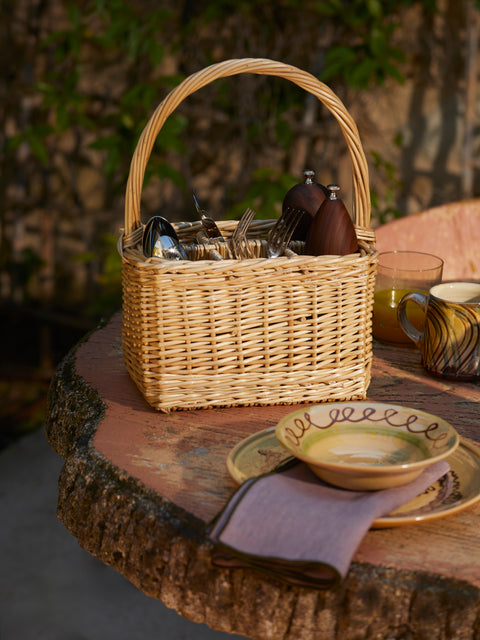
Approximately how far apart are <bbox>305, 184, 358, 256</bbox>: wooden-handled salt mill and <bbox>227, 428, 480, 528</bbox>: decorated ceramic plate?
264 millimetres

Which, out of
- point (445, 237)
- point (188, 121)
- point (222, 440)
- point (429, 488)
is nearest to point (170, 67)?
point (188, 121)

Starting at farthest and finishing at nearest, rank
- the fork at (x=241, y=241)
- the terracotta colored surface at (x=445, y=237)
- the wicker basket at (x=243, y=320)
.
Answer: the terracotta colored surface at (x=445, y=237)
the fork at (x=241, y=241)
the wicker basket at (x=243, y=320)

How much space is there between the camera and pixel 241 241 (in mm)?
1022

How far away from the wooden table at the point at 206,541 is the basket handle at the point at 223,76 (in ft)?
0.91

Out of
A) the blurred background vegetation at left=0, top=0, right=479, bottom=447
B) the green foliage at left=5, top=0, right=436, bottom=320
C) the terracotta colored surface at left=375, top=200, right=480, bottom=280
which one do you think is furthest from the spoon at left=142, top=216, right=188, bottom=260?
the blurred background vegetation at left=0, top=0, right=479, bottom=447

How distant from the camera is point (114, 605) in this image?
1764 millimetres

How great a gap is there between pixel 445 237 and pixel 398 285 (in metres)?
0.45

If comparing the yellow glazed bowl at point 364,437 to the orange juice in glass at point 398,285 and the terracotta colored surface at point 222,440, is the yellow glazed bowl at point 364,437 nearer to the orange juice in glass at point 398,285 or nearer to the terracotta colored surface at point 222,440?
the terracotta colored surface at point 222,440

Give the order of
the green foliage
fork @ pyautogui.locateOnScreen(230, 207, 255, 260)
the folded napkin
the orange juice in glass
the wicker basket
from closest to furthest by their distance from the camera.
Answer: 1. the folded napkin
2. the wicker basket
3. fork @ pyautogui.locateOnScreen(230, 207, 255, 260)
4. the orange juice in glass
5. the green foliage

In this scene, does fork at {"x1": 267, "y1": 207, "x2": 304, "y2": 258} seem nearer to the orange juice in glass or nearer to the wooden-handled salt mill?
the wooden-handled salt mill

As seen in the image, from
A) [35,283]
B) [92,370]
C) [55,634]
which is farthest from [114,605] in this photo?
[35,283]

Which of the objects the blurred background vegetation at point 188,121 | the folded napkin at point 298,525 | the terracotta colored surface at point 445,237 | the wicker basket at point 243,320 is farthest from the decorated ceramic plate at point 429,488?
Answer: the blurred background vegetation at point 188,121

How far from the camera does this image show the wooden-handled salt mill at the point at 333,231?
3.01 feet

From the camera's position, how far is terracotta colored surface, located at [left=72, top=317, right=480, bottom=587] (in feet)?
2.11
